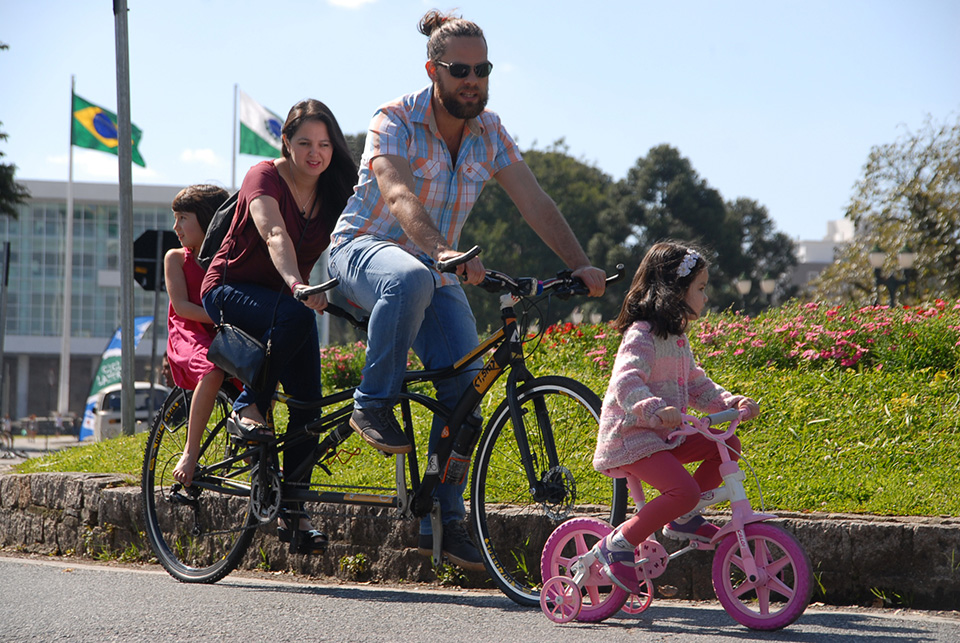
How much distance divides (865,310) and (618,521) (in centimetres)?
550

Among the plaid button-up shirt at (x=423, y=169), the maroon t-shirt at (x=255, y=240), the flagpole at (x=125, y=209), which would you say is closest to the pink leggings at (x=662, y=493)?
the plaid button-up shirt at (x=423, y=169)

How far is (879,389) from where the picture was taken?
6285 millimetres

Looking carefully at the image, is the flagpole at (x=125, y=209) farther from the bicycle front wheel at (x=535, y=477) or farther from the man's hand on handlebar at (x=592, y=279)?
the man's hand on handlebar at (x=592, y=279)

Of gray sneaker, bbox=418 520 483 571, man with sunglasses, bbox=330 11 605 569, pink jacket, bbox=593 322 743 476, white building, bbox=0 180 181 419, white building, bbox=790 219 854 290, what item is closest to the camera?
pink jacket, bbox=593 322 743 476

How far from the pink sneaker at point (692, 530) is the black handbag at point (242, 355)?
5.99ft

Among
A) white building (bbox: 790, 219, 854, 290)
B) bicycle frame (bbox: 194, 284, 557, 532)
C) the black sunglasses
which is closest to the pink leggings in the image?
bicycle frame (bbox: 194, 284, 557, 532)

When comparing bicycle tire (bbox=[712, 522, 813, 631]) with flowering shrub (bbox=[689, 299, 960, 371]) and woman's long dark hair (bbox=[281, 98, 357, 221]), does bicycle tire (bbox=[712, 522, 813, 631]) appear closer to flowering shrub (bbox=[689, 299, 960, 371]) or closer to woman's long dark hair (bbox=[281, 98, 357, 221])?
woman's long dark hair (bbox=[281, 98, 357, 221])

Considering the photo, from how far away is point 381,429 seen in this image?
3867 mm

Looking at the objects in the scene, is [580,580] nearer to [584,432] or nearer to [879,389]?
[584,432]

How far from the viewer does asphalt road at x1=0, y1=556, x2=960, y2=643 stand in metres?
3.28

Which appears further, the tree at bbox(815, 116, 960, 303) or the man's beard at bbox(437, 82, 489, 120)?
the tree at bbox(815, 116, 960, 303)

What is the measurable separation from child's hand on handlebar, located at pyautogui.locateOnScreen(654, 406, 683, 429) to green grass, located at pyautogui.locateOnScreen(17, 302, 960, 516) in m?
0.63

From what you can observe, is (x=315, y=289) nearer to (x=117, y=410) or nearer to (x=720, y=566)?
(x=720, y=566)

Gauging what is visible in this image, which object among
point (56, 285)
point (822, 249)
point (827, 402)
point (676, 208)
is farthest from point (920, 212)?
point (822, 249)
